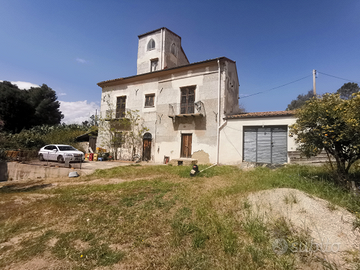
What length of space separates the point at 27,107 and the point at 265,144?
32.4 m

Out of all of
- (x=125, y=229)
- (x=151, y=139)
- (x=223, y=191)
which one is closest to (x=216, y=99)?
(x=151, y=139)

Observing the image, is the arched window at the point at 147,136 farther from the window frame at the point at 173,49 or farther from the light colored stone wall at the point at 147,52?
the window frame at the point at 173,49

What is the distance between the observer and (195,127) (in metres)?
14.6

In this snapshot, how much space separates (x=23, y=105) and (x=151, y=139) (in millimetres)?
23141

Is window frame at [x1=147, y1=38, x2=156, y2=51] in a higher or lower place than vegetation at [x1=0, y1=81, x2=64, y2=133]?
higher

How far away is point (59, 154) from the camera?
559 inches

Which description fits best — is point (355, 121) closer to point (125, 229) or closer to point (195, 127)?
point (125, 229)

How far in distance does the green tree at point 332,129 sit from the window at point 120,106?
618 inches

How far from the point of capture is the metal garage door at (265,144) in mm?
11664

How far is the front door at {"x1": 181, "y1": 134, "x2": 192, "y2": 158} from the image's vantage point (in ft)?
48.5

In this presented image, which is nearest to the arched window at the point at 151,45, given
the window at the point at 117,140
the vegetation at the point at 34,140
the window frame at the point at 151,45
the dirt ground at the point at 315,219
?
the window frame at the point at 151,45

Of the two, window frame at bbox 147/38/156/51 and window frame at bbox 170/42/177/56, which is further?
window frame at bbox 170/42/177/56

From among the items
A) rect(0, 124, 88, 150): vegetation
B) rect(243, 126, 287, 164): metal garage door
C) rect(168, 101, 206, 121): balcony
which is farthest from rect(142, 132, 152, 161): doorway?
rect(0, 124, 88, 150): vegetation

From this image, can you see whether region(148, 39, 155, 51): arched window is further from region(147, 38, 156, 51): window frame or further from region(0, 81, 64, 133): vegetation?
region(0, 81, 64, 133): vegetation
